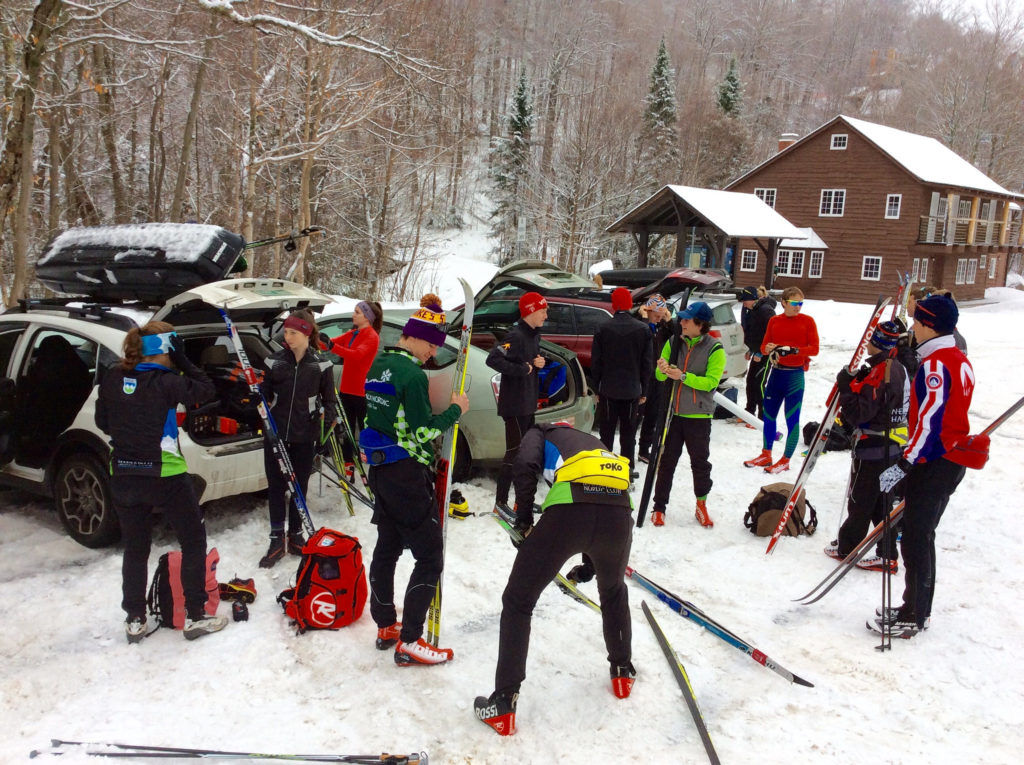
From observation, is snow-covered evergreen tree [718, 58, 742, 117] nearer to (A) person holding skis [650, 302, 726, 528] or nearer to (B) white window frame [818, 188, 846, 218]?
(B) white window frame [818, 188, 846, 218]

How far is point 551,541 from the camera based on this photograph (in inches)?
128

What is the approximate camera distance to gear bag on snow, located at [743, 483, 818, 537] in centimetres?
584

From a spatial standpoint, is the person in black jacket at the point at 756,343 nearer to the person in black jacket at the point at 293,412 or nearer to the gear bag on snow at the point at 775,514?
the gear bag on snow at the point at 775,514

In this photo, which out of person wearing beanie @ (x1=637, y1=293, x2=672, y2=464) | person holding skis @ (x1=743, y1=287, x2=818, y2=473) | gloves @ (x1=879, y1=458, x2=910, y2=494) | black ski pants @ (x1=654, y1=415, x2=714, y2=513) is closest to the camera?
gloves @ (x1=879, y1=458, x2=910, y2=494)

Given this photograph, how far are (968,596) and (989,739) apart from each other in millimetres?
1720

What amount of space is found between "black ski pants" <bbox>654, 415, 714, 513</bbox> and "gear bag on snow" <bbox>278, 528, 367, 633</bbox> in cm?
290

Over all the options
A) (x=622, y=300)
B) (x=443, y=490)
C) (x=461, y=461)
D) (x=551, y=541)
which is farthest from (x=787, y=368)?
(x=551, y=541)

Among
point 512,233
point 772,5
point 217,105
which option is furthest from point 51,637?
point 772,5

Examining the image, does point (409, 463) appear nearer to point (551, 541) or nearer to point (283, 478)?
point (551, 541)

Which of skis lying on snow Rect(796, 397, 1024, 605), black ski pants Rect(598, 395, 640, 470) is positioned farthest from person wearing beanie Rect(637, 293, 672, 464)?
skis lying on snow Rect(796, 397, 1024, 605)

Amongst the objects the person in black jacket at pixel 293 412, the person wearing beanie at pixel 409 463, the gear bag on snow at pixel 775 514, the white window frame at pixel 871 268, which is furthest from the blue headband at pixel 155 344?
the white window frame at pixel 871 268

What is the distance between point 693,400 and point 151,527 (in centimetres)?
413

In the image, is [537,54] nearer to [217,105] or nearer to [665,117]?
[665,117]

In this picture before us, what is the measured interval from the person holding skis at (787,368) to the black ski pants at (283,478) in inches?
188
